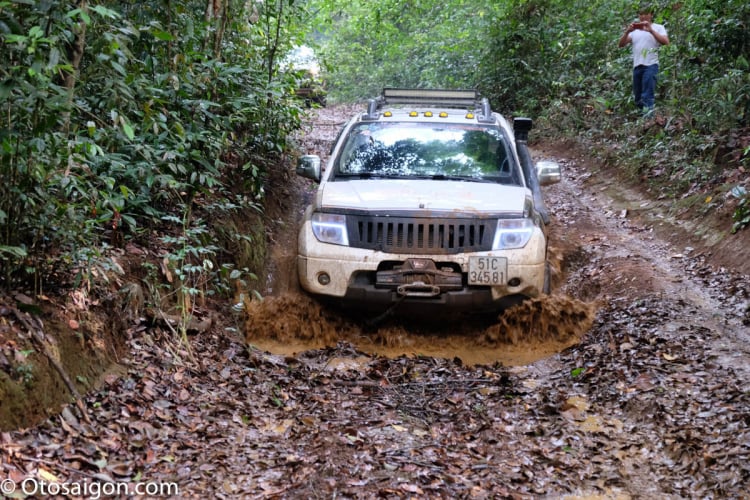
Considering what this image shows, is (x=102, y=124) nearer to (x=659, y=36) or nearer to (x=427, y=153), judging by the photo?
(x=427, y=153)

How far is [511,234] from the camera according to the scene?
18.9 ft

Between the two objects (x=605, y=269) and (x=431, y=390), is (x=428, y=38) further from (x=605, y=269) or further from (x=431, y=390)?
(x=431, y=390)

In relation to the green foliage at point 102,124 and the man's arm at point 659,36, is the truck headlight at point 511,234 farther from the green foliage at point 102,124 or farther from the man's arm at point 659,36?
the man's arm at point 659,36

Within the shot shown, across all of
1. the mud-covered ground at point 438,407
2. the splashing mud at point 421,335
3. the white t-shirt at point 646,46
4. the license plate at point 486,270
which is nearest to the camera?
the mud-covered ground at point 438,407

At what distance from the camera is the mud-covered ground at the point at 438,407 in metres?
3.58

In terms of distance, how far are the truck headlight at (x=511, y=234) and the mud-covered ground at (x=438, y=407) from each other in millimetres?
561

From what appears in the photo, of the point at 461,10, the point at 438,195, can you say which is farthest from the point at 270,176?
the point at 461,10

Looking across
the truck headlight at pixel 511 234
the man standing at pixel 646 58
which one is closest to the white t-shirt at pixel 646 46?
the man standing at pixel 646 58

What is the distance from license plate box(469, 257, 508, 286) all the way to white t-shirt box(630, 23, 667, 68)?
7.53 meters

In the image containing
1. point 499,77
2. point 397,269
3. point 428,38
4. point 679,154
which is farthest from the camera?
point 428,38

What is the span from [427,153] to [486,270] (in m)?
1.58

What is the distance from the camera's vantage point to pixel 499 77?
17188 mm

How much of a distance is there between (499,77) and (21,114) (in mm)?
14691

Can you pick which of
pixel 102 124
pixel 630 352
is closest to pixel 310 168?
pixel 102 124
